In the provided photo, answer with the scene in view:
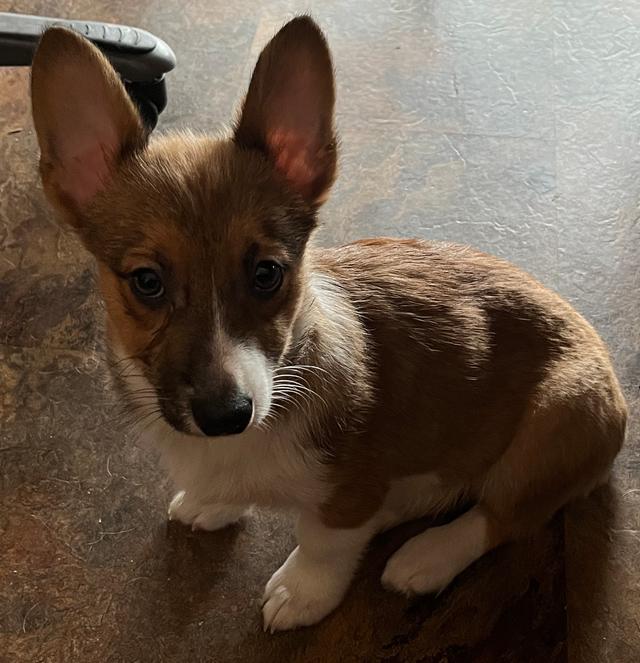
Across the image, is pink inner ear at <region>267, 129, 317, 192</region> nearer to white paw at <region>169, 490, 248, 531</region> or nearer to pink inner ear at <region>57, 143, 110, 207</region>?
pink inner ear at <region>57, 143, 110, 207</region>

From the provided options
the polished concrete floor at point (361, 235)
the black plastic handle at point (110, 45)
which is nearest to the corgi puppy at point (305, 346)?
the polished concrete floor at point (361, 235)

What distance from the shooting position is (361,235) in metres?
3.33

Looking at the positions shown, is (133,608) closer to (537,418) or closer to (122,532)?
(122,532)

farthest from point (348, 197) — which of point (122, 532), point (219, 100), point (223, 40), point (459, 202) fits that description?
point (122, 532)

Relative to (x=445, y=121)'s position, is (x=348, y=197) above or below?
below

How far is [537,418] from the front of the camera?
2.34m

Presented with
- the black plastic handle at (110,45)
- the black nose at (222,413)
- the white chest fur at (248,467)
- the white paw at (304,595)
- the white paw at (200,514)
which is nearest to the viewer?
the black nose at (222,413)

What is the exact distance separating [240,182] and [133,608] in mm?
1397

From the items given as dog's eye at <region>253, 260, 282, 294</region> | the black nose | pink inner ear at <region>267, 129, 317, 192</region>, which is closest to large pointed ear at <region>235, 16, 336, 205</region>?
pink inner ear at <region>267, 129, 317, 192</region>

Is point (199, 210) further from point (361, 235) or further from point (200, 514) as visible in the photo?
point (361, 235)

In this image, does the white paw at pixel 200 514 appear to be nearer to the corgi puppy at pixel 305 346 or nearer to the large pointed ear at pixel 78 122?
the corgi puppy at pixel 305 346

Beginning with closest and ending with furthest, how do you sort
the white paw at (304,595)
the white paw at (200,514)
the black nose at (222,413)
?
the black nose at (222,413)
the white paw at (304,595)
the white paw at (200,514)

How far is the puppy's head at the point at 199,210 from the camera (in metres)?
1.79

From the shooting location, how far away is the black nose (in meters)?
1.76
